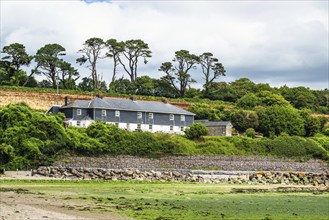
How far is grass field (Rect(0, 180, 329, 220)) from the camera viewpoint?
78.4 ft

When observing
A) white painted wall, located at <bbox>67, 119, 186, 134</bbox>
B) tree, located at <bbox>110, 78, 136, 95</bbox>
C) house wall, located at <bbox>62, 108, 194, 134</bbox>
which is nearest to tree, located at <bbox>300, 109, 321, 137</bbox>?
house wall, located at <bbox>62, 108, 194, 134</bbox>

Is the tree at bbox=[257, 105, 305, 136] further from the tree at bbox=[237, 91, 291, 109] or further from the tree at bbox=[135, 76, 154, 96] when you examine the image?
the tree at bbox=[135, 76, 154, 96]

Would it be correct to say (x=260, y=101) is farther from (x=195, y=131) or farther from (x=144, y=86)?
(x=195, y=131)

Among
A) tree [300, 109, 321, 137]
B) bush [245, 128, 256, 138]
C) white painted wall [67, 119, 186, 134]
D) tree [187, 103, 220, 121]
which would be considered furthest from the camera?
tree [187, 103, 220, 121]

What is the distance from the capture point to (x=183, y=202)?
28641 millimetres

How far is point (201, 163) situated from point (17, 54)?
123ft

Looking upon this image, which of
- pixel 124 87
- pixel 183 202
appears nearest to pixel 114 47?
pixel 124 87

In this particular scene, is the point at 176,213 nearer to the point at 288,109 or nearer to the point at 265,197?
the point at 265,197

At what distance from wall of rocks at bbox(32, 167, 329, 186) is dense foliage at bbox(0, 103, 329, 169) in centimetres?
321

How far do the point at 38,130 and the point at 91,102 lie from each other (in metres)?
16.3

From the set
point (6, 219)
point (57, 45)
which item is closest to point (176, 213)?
point (6, 219)

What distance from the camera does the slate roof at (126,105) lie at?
68.2m

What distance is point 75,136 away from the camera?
→ 179ft

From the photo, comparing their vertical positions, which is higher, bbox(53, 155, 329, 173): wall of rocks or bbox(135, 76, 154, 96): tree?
bbox(135, 76, 154, 96): tree
